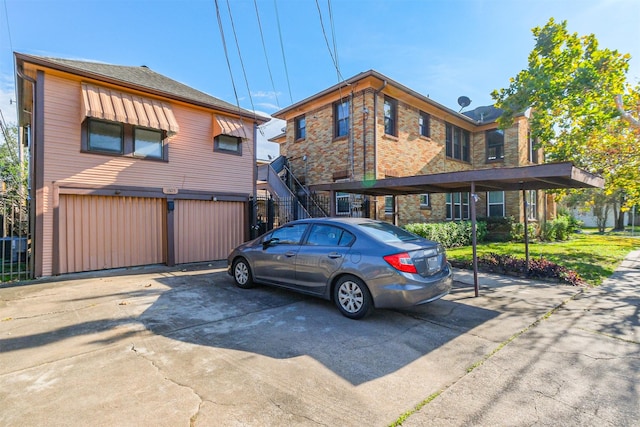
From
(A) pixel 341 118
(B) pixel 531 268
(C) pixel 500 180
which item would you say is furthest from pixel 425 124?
(C) pixel 500 180

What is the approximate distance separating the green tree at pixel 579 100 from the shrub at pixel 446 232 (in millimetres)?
4568

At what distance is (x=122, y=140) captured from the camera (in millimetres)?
8883

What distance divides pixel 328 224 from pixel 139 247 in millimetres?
6489

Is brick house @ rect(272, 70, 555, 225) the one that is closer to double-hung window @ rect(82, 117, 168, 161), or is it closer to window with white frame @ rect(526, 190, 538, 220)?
window with white frame @ rect(526, 190, 538, 220)

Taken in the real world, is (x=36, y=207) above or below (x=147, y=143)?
below

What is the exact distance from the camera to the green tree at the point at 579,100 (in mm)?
10969

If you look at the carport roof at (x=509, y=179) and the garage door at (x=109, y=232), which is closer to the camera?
the carport roof at (x=509, y=179)

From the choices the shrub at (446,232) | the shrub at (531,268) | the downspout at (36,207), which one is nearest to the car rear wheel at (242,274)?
the downspout at (36,207)

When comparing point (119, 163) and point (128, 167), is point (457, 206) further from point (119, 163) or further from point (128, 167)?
point (119, 163)

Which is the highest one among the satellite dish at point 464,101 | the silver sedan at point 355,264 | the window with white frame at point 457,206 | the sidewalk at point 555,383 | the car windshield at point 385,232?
the satellite dish at point 464,101

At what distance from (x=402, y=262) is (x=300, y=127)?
1250 centimetres

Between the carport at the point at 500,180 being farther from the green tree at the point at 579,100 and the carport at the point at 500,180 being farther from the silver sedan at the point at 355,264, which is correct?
the green tree at the point at 579,100

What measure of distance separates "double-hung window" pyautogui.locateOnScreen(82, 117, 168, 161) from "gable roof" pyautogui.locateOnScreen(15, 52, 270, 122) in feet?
3.60

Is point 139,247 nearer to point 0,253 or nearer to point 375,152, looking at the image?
point 0,253
